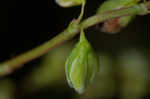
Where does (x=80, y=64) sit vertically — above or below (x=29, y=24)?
Answer: below

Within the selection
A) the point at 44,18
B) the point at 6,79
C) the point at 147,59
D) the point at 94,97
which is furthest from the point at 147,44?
the point at 6,79

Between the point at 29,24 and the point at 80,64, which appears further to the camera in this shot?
the point at 29,24

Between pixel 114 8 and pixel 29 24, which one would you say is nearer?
pixel 114 8

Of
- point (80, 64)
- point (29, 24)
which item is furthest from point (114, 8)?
point (29, 24)

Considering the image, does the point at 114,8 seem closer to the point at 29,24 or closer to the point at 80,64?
the point at 80,64

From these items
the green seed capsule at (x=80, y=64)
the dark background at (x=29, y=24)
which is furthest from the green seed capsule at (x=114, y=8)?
the dark background at (x=29, y=24)

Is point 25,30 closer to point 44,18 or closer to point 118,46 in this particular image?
point 44,18

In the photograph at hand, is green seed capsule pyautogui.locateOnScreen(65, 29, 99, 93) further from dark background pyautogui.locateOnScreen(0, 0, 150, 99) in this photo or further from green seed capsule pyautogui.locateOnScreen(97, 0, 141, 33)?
dark background pyautogui.locateOnScreen(0, 0, 150, 99)

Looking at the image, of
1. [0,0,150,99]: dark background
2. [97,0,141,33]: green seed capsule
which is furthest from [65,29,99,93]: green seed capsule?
[0,0,150,99]: dark background
